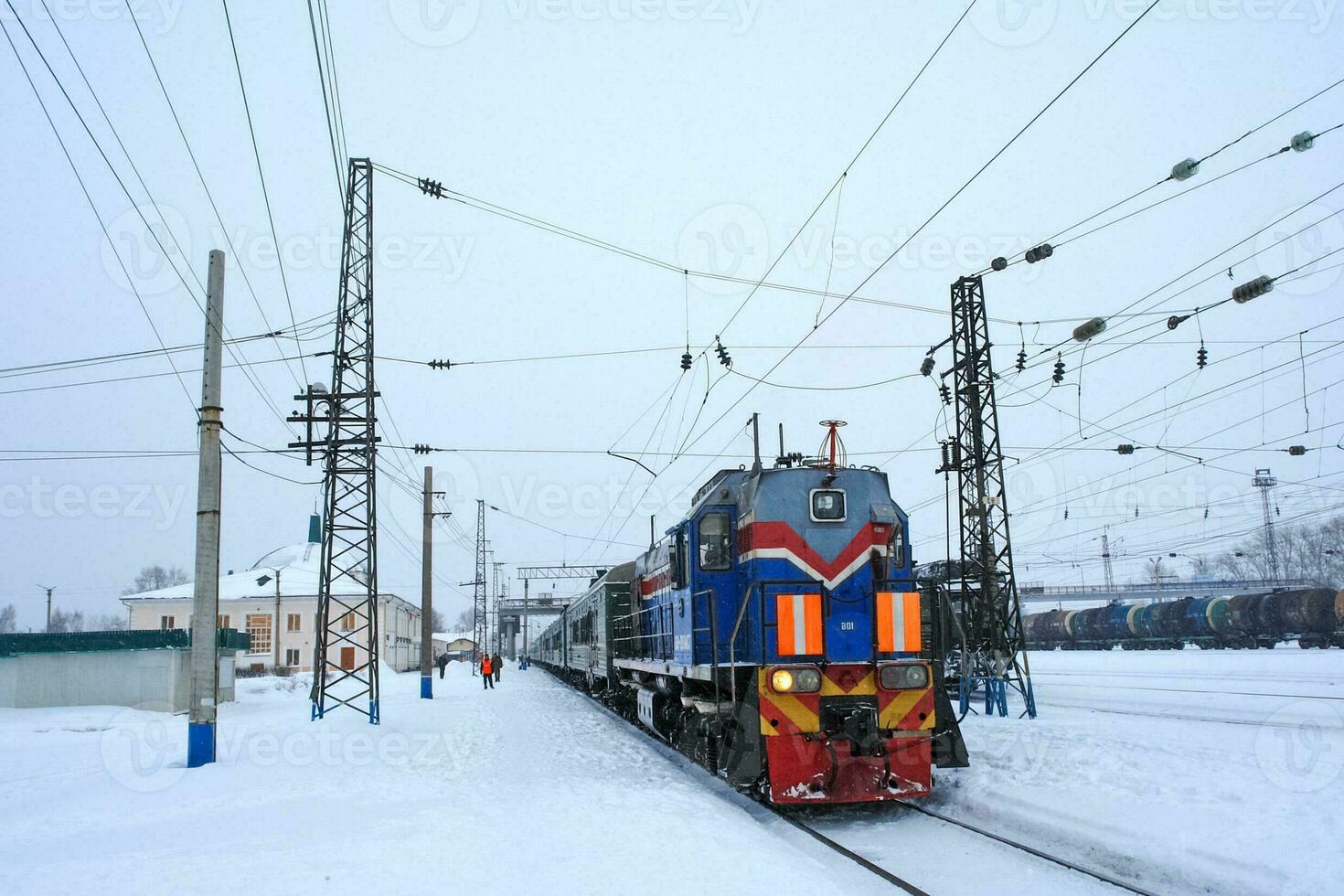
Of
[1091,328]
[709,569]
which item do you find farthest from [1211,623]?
→ [709,569]

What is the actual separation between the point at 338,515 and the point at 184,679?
13.6 meters

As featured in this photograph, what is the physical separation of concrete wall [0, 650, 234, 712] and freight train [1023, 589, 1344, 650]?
40477mm

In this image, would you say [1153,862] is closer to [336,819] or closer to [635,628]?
[336,819]

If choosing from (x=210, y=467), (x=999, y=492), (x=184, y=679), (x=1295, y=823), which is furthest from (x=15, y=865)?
(x=184, y=679)

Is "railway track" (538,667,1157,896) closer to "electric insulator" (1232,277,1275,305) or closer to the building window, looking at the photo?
"electric insulator" (1232,277,1275,305)

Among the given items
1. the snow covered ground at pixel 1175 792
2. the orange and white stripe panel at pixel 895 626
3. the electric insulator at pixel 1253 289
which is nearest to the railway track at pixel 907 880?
the snow covered ground at pixel 1175 792

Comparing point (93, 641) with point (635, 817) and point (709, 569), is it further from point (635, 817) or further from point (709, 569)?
point (635, 817)

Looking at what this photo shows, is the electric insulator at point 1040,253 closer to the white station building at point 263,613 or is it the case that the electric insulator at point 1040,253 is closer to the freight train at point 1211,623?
the freight train at point 1211,623

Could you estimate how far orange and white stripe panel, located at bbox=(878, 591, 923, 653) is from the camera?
33.3 feet

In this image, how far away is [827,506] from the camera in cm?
1066

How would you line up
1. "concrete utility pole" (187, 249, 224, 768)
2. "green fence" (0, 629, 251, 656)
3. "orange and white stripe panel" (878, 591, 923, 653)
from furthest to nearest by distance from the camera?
"green fence" (0, 629, 251, 656)
"concrete utility pole" (187, 249, 224, 768)
"orange and white stripe panel" (878, 591, 923, 653)

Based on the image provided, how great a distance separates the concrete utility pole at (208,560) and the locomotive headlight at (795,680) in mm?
7354

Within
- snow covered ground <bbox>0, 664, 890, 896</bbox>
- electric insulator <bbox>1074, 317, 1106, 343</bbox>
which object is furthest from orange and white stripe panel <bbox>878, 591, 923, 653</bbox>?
electric insulator <bbox>1074, 317, 1106, 343</bbox>

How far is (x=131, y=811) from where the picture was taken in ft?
30.9
